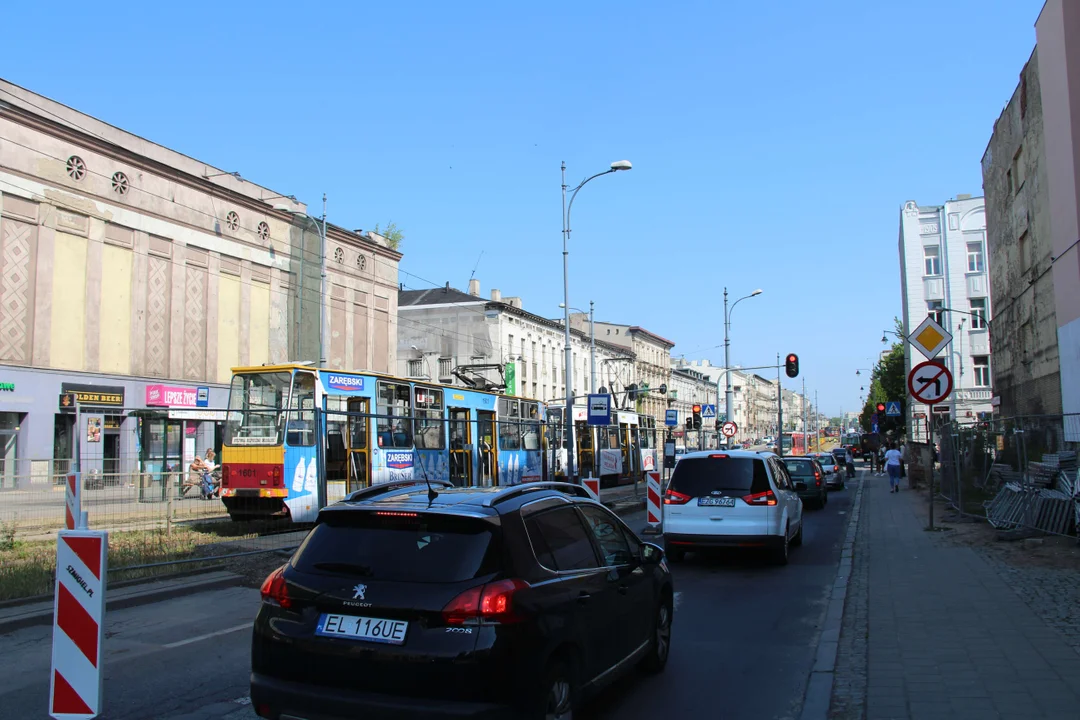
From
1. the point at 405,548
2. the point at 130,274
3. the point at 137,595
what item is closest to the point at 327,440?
the point at 137,595

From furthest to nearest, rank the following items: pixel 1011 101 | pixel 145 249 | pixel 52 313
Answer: pixel 145 249
pixel 52 313
pixel 1011 101

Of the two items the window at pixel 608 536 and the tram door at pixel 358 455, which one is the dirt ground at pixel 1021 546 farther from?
the tram door at pixel 358 455

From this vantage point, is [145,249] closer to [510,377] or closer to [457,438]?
[457,438]

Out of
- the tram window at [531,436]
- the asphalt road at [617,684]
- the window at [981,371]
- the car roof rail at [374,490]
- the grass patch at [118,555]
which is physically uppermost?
the window at [981,371]

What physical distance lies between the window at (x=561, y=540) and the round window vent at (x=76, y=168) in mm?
30758

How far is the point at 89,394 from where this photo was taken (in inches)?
1204

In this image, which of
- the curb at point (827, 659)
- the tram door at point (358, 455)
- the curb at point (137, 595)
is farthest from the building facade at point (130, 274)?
the curb at point (827, 659)

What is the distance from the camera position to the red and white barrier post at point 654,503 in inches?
661

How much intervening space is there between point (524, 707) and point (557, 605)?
24.6 inches

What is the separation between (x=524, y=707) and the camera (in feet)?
14.5

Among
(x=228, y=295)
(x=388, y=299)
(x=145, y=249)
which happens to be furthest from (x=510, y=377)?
(x=145, y=249)

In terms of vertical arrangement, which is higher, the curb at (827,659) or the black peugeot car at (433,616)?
the black peugeot car at (433,616)

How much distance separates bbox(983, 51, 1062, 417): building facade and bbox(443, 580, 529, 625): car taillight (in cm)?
2144

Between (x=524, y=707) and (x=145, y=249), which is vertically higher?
(x=145, y=249)
